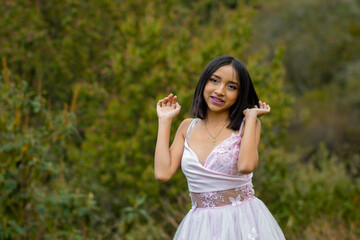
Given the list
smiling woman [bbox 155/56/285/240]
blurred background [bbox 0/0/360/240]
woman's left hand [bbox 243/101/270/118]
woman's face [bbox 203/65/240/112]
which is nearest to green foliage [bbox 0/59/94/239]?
blurred background [bbox 0/0/360/240]

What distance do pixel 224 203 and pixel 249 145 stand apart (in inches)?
13.8

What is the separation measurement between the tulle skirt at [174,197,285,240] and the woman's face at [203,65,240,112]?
529 millimetres

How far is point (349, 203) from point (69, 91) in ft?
17.3

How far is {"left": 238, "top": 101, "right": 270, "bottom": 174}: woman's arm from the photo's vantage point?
239cm

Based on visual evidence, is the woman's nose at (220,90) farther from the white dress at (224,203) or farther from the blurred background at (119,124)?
the blurred background at (119,124)

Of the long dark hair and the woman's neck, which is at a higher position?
the long dark hair

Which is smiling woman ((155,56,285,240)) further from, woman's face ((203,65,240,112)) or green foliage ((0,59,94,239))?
green foliage ((0,59,94,239))

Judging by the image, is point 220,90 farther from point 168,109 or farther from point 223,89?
point 168,109

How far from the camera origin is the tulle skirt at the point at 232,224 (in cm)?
244

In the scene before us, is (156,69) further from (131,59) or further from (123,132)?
(123,132)

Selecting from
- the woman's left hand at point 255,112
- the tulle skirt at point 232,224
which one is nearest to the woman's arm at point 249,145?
the woman's left hand at point 255,112

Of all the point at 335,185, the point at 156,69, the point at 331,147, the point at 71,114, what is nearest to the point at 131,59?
the point at 156,69

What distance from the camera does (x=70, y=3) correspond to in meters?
8.34

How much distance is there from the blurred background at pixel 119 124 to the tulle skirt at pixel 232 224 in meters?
1.94
